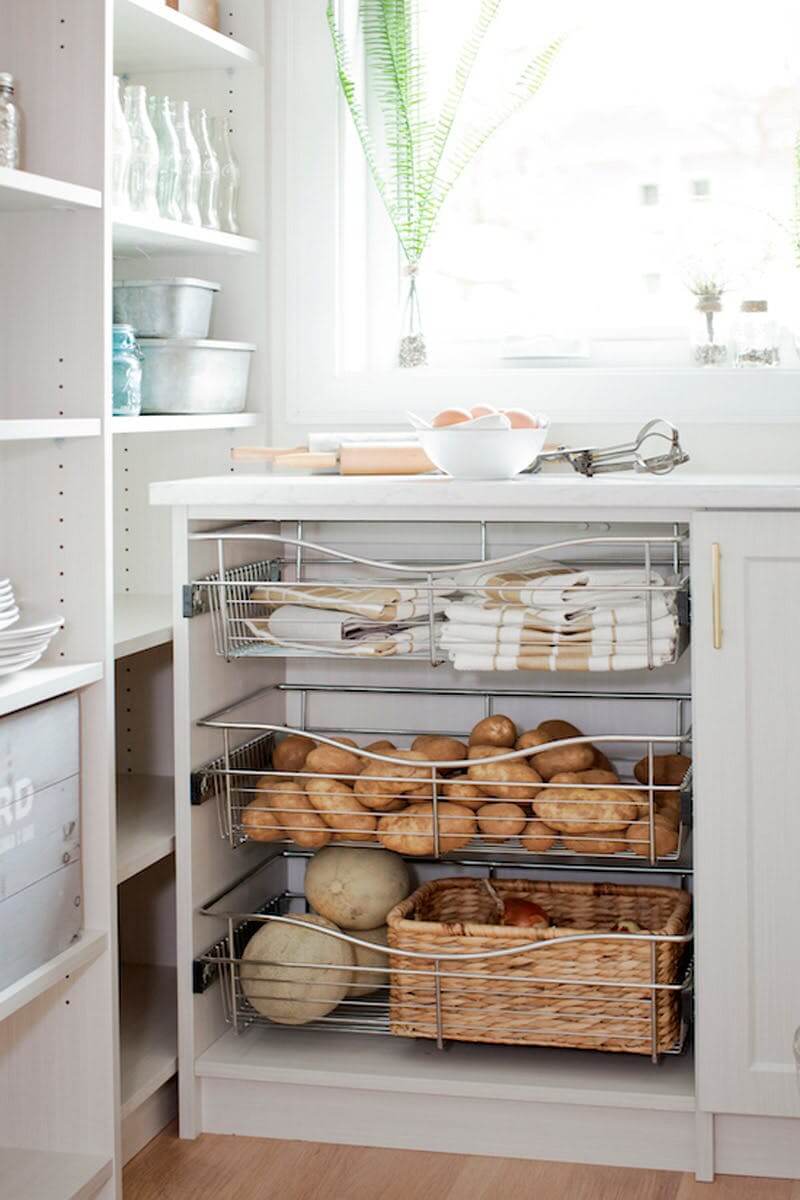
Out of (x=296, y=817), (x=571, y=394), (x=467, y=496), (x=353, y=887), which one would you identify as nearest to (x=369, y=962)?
(x=353, y=887)

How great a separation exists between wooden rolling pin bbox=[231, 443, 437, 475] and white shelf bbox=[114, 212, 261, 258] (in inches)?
13.3

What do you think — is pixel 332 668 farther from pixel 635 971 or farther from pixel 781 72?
pixel 781 72

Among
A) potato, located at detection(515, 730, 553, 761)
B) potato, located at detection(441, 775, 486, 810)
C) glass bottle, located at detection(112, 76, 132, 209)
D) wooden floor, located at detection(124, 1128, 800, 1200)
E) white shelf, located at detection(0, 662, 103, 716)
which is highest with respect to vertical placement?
glass bottle, located at detection(112, 76, 132, 209)

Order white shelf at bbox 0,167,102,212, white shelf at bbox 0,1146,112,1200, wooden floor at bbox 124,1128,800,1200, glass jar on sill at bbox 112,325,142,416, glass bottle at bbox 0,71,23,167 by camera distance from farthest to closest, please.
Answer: glass jar on sill at bbox 112,325,142,416
wooden floor at bbox 124,1128,800,1200
white shelf at bbox 0,1146,112,1200
glass bottle at bbox 0,71,23,167
white shelf at bbox 0,167,102,212

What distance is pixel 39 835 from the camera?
183 cm

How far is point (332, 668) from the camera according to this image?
8.69ft

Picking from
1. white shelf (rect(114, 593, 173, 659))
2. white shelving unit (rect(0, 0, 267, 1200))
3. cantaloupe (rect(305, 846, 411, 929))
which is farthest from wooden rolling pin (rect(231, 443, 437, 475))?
cantaloupe (rect(305, 846, 411, 929))

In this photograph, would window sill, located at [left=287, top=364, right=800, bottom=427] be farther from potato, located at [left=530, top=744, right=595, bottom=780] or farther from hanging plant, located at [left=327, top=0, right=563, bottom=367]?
potato, located at [left=530, top=744, right=595, bottom=780]

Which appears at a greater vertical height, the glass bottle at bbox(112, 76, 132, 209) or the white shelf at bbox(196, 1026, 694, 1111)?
the glass bottle at bbox(112, 76, 132, 209)

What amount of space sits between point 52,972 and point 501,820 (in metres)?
0.67

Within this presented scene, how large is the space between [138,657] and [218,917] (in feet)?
1.75

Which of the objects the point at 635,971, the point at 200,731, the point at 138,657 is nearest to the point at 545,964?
the point at 635,971

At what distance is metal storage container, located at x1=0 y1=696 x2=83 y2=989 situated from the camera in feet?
5.75

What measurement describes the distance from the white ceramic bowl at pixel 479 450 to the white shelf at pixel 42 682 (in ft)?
1.83
